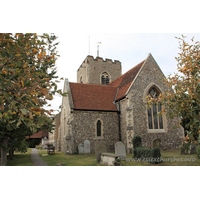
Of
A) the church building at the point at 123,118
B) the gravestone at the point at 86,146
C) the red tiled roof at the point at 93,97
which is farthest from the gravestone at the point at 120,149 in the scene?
the red tiled roof at the point at 93,97

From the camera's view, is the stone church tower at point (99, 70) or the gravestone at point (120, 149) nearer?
the gravestone at point (120, 149)

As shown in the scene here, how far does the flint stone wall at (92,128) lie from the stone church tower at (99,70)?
11.8m

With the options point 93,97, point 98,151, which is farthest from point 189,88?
point 93,97

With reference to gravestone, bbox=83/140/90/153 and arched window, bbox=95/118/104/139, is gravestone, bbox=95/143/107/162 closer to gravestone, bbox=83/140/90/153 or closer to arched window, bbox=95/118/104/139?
gravestone, bbox=83/140/90/153

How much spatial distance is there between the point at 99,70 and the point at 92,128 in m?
14.8

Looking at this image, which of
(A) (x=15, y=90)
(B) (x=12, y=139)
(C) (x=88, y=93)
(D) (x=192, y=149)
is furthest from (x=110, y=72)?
(A) (x=15, y=90)

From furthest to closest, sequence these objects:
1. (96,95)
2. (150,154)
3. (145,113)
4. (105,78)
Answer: (105,78) < (96,95) < (145,113) < (150,154)

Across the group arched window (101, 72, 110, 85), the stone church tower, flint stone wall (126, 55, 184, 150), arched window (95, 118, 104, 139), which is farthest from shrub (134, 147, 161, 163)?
arched window (101, 72, 110, 85)

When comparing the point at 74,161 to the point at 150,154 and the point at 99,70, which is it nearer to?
the point at 150,154

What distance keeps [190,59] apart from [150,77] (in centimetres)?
974

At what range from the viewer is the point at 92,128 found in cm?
1572

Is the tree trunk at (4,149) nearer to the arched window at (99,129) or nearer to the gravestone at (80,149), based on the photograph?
the gravestone at (80,149)

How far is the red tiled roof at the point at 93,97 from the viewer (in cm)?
1636

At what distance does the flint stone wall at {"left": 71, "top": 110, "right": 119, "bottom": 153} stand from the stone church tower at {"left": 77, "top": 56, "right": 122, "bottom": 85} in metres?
11.8
